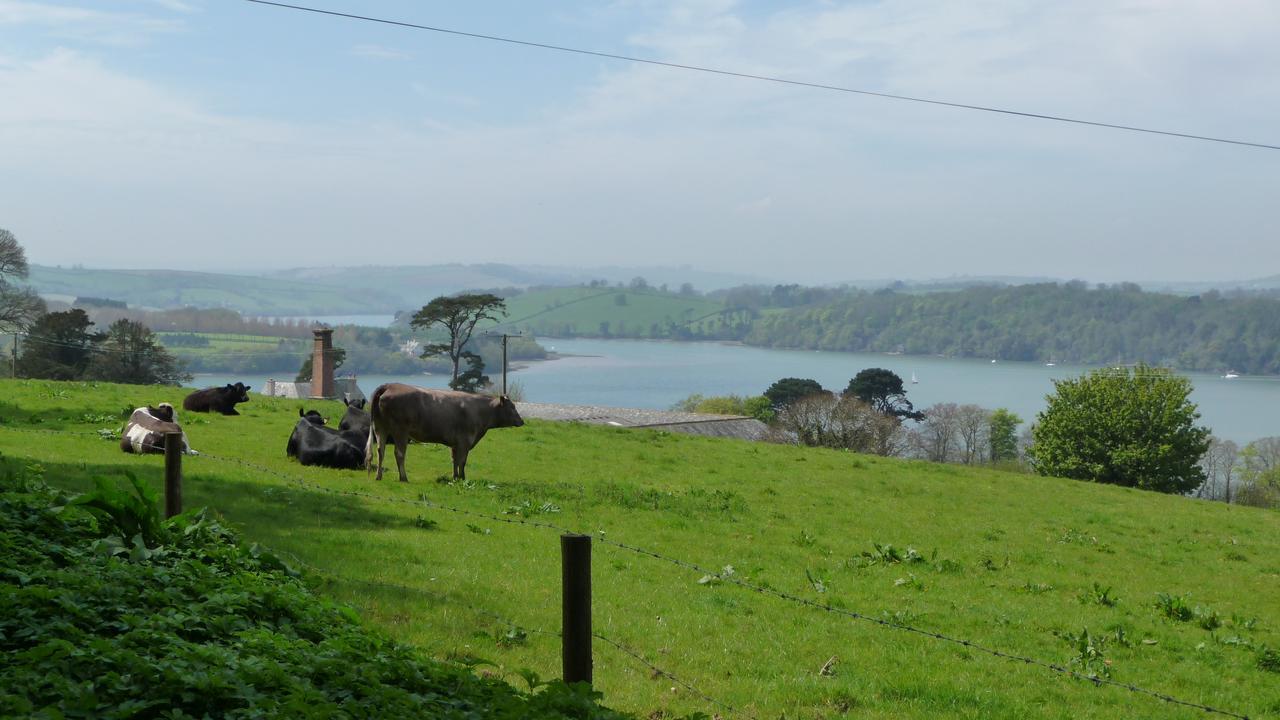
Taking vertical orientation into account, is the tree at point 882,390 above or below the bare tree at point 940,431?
above

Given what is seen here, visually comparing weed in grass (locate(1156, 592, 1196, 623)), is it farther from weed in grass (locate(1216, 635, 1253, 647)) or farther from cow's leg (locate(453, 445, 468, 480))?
cow's leg (locate(453, 445, 468, 480))

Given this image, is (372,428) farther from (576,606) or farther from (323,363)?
(323,363)

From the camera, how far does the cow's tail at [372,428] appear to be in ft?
68.5

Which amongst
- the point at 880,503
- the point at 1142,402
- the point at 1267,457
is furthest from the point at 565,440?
the point at 1267,457

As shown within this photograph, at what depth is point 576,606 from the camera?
6867 mm

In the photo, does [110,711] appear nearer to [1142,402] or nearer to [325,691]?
[325,691]

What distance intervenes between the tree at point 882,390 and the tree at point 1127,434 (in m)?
32.5

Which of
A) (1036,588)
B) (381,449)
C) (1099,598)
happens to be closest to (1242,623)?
(1099,598)

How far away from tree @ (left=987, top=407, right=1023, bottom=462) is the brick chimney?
248ft

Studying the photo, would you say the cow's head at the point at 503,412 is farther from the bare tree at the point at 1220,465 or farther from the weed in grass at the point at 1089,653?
the bare tree at the point at 1220,465

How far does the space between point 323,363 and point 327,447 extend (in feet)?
81.4

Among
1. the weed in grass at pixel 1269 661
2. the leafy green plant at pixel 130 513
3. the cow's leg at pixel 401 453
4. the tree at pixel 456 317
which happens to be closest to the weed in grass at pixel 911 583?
the weed in grass at pixel 1269 661

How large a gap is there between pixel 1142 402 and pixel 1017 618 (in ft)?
188

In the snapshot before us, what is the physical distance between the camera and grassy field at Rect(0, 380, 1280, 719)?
10039 mm
